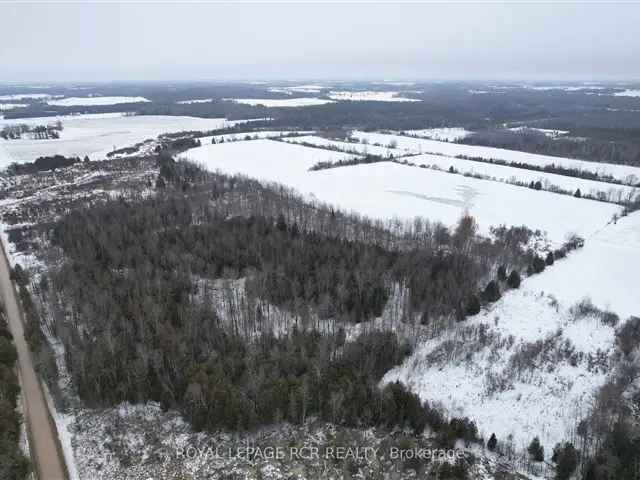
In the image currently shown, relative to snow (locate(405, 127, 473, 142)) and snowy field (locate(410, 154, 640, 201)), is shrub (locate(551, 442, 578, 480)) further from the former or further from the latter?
snow (locate(405, 127, 473, 142))

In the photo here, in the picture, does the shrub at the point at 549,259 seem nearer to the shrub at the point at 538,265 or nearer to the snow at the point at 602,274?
the snow at the point at 602,274

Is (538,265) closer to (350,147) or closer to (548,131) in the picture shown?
(350,147)

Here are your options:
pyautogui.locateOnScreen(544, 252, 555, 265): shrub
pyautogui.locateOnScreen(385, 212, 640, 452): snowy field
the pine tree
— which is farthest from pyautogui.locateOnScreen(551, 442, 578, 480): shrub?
pyautogui.locateOnScreen(544, 252, 555, 265): shrub

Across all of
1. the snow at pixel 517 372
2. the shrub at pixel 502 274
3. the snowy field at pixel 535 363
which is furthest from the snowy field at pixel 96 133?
the snowy field at pixel 535 363

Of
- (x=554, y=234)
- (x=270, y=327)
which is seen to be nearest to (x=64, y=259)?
(x=270, y=327)

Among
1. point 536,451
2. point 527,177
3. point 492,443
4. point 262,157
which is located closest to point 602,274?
point 536,451

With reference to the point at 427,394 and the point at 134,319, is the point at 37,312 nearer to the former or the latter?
the point at 134,319
